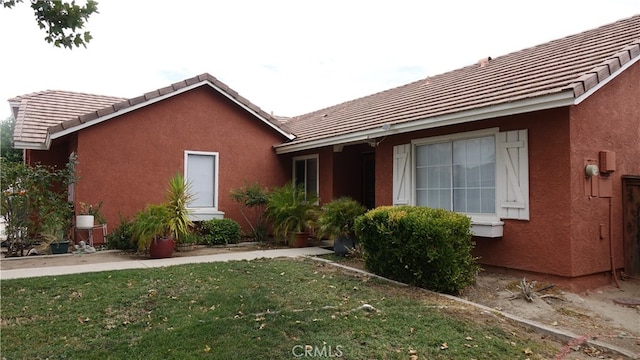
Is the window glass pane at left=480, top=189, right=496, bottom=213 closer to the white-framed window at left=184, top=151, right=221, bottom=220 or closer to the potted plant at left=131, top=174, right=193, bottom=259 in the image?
the potted plant at left=131, top=174, right=193, bottom=259

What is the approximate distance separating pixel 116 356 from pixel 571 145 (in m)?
6.80

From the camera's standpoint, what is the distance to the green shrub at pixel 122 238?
10.1 m

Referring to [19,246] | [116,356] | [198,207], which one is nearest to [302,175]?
[198,207]

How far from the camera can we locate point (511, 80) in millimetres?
8047

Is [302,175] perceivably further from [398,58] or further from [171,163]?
[398,58]

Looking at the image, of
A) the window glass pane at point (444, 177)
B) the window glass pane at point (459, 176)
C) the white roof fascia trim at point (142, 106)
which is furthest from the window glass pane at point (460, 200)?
the white roof fascia trim at point (142, 106)

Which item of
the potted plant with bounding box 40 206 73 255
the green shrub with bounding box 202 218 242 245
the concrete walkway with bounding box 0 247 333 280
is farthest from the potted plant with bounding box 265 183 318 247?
the potted plant with bounding box 40 206 73 255

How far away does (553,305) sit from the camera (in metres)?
5.86

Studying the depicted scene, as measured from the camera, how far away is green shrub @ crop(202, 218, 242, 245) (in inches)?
436

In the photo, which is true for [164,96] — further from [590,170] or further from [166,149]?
[590,170]

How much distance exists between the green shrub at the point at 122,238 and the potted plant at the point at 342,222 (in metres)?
4.75

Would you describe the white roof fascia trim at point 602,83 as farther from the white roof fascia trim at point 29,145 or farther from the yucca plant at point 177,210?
the white roof fascia trim at point 29,145

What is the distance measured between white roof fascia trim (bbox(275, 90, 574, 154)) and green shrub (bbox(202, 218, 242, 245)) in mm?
3395

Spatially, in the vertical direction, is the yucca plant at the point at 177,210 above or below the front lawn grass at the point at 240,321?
above
